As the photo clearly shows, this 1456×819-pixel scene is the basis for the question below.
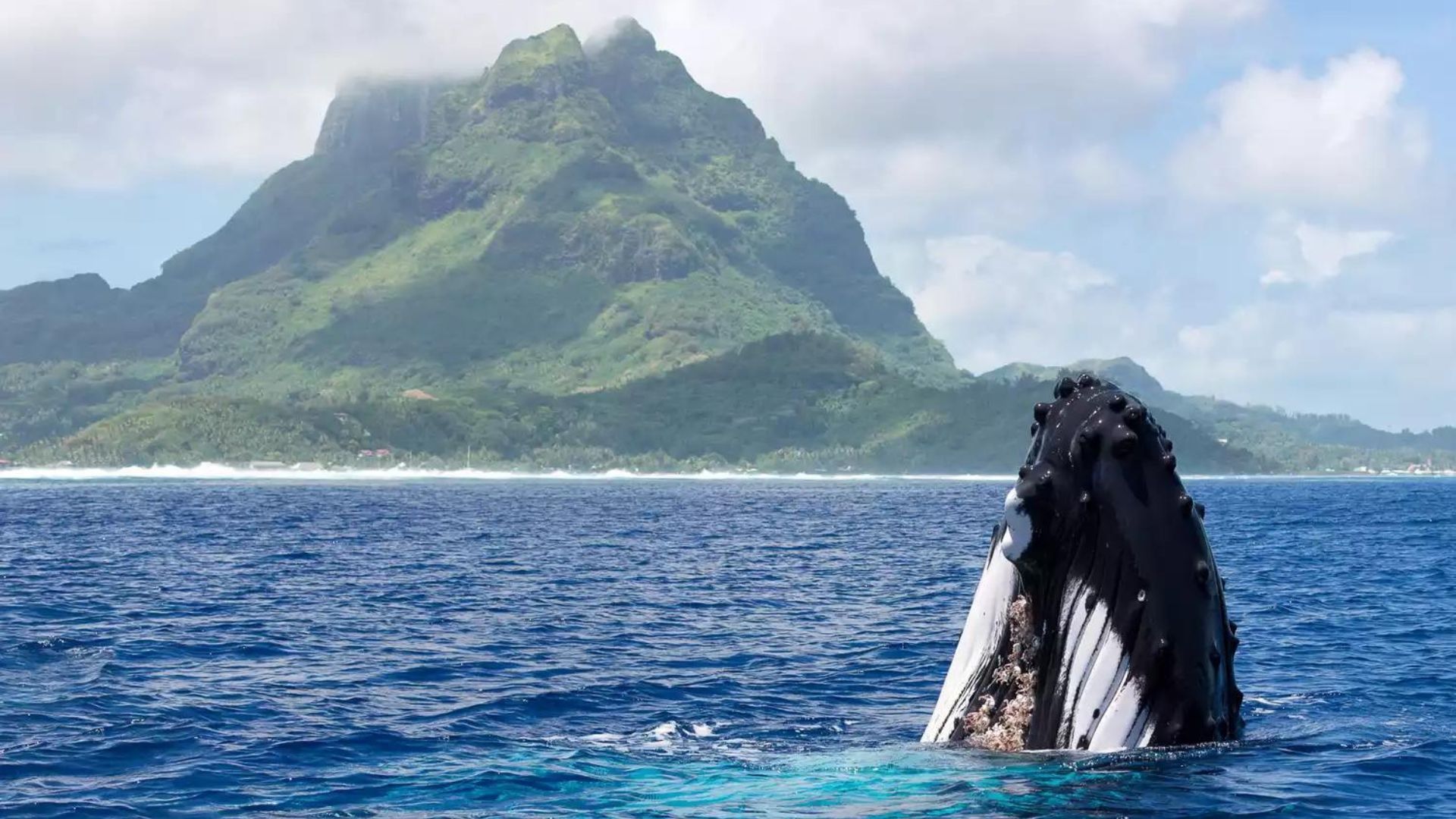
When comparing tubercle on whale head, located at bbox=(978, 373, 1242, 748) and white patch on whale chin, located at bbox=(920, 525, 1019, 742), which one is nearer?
tubercle on whale head, located at bbox=(978, 373, 1242, 748)

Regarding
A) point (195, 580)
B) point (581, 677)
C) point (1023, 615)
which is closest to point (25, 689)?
point (581, 677)

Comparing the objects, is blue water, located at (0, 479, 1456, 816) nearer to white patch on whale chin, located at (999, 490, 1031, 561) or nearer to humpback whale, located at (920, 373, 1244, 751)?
humpback whale, located at (920, 373, 1244, 751)

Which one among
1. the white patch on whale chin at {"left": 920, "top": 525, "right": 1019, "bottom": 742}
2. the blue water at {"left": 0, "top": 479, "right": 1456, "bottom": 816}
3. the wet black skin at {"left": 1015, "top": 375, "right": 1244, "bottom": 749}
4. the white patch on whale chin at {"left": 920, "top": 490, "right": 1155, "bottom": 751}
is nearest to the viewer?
the wet black skin at {"left": 1015, "top": 375, "right": 1244, "bottom": 749}

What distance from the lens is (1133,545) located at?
11555 millimetres

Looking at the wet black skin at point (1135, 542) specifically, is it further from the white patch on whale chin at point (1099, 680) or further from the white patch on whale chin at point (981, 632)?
the white patch on whale chin at point (981, 632)

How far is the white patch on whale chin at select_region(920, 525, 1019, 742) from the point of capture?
41.0ft

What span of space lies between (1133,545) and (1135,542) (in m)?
0.03

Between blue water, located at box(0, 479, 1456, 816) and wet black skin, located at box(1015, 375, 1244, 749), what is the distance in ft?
3.57

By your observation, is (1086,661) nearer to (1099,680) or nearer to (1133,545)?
(1099,680)

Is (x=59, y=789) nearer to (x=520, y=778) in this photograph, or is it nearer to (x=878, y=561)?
(x=520, y=778)

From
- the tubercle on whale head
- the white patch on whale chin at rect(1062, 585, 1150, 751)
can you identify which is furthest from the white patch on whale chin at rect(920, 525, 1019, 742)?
the white patch on whale chin at rect(1062, 585, 1150, 751)

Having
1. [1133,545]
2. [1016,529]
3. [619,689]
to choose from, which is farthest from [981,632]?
[619,689]

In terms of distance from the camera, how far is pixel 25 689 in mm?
27969

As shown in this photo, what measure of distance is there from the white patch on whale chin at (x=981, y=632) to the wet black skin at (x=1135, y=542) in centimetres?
46
